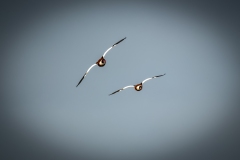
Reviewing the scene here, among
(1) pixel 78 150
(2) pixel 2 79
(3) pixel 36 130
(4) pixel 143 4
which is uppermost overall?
(4) pixel 143 4

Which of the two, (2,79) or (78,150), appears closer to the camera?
(2,79)

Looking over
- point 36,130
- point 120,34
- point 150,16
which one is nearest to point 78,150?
point 36,130

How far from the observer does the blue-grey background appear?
7.09 metres

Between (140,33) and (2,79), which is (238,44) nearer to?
(140,33)

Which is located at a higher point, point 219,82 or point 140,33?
point 140,33

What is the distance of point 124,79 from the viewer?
7738mm

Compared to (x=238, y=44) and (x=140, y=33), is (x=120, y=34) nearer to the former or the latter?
(x=140, y=33)

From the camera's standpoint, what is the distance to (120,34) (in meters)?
7.22

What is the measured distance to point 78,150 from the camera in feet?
29.3

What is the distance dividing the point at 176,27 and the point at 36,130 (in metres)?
4.41

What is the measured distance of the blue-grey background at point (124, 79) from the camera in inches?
279

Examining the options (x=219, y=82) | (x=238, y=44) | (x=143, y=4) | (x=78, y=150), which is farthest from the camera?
(x=78, y=150)

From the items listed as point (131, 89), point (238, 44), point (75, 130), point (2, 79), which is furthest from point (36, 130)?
point (238, 44)

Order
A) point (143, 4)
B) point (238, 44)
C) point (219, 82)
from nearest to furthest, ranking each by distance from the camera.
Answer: point (143, 4) < point (238, 44) < point (219, 82)
